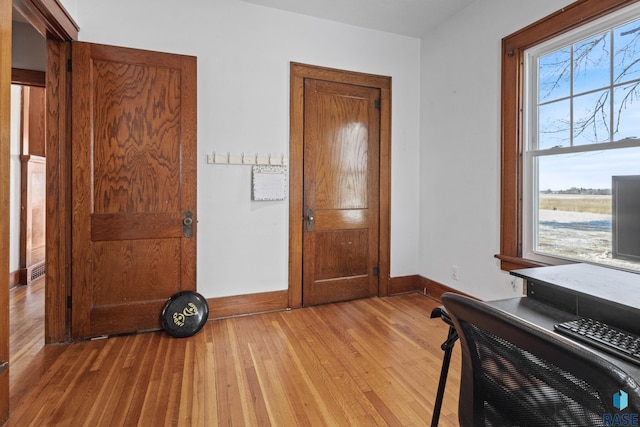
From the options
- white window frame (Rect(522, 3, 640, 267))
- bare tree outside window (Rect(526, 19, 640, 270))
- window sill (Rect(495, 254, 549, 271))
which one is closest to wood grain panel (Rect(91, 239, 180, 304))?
window sill (Rect(495, 254, 549, 271))

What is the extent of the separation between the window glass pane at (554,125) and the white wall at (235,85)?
1.73 metres

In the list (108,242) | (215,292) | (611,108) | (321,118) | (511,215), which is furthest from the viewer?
(321,118)

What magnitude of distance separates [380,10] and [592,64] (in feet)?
5.76

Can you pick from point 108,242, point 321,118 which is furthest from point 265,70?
point 108,242

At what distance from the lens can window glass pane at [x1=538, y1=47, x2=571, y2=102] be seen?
238 cm

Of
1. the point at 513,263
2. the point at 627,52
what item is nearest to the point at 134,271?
the point at 513,263

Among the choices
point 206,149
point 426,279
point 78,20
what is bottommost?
point 426,279

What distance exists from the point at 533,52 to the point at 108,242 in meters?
3.54

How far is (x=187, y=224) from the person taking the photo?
8.80ft

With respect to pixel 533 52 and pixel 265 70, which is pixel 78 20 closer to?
pixel 265 70

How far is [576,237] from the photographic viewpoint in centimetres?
236

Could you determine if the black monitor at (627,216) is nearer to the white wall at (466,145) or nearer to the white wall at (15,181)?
the white wall at (466,145)

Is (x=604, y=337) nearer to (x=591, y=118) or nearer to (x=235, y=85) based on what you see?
(x=591, y=118)

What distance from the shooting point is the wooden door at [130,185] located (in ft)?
8.06
